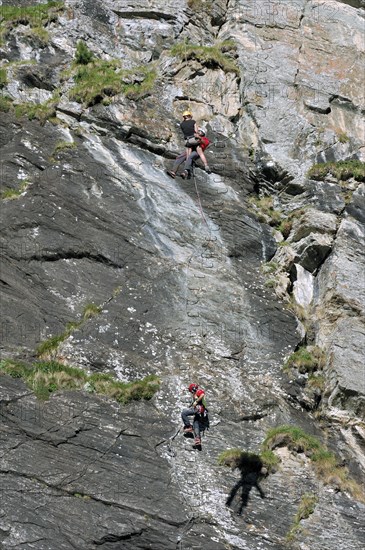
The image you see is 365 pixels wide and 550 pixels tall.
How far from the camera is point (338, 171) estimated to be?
73.8 ft

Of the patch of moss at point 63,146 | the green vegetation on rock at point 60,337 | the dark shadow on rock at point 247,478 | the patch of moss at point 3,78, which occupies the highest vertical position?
the patch of moss at point 63,146

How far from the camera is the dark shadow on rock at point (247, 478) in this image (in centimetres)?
1504

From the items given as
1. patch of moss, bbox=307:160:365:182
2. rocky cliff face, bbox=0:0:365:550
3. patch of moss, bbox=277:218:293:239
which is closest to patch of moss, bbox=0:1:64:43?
rocky cliff face, bbox=0:0:365:550

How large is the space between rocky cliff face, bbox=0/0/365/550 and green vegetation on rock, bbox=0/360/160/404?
196mm

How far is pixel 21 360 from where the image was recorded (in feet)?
54.7

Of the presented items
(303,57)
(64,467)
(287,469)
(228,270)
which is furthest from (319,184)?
(64,467)

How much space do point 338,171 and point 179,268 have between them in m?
5.85

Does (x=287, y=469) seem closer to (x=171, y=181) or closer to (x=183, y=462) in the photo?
(x=183, y=462)

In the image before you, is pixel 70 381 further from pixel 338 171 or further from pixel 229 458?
pixel 338 171

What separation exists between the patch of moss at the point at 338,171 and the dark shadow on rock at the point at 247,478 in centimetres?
933

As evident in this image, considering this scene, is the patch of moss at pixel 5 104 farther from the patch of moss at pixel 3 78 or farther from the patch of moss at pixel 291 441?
the patch of moss at pixel 291 441

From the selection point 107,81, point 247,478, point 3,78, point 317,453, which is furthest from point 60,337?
point 3,78

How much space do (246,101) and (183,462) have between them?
12283 mm

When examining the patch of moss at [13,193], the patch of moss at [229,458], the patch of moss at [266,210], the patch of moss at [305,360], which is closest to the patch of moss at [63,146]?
the patch of moss at [13,193]
